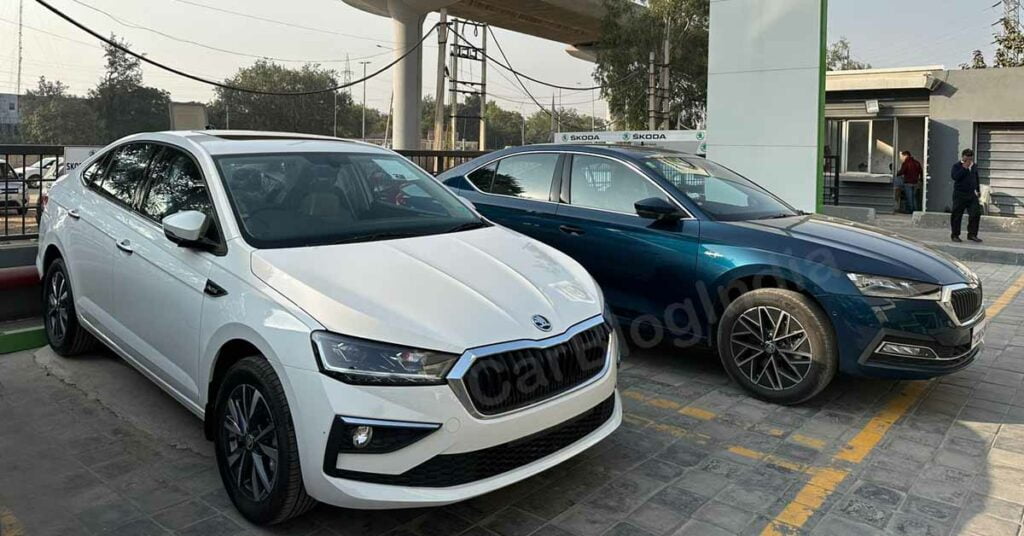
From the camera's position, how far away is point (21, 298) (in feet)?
19.8

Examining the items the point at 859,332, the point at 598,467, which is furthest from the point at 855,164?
the point at 598,467

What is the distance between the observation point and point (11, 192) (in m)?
6.84

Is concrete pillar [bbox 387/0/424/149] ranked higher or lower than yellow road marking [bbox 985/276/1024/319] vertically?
higher

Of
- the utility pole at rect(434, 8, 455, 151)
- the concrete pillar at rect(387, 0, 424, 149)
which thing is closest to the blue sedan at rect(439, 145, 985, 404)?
the concrete pillar at rect(387, 0, 424, 149)

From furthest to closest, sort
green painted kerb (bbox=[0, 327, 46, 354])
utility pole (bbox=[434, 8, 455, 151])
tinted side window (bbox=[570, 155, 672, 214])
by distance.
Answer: utility pole (bbox=[434, 8, 455, 151]) < green painted kerb (bbox=[0, 327, 46, 354]) < tinted side window (bbox=[570, 155, 672, 214])

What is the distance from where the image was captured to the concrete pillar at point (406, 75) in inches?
1001

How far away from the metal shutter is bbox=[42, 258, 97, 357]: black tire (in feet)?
63.0

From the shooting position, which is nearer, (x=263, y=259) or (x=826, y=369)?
(x=263, y=259)

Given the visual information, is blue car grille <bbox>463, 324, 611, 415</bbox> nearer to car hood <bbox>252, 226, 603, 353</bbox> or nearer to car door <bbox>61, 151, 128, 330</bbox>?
car hood <bbox>252, 226, 603, 353</bbox>

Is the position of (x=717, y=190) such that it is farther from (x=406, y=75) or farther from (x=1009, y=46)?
(x=1009, y=46)

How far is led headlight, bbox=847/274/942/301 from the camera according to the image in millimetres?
4172

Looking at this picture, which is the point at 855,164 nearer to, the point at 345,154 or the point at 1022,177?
the point at 1022,177

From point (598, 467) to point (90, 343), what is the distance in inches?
149

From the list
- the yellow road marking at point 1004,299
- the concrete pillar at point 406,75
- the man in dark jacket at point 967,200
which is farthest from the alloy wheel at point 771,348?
the concrete pillar at point 406,75
